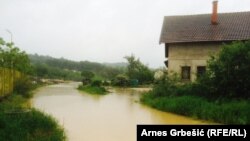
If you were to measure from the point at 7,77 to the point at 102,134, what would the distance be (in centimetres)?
929

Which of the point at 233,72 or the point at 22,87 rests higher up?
the point at 233,72

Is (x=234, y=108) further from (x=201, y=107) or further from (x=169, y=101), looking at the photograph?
(x=169, y=101)

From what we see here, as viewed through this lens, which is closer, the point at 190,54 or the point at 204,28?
the point at 190,54

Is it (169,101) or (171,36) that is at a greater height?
(171,36)

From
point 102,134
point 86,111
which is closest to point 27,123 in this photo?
point 102,134

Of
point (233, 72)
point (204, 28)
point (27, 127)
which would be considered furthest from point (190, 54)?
point (27, 127)

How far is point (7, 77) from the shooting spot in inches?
677

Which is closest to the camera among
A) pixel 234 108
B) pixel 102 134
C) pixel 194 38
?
pixel 102 134

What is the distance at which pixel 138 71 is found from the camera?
4544 centimetres

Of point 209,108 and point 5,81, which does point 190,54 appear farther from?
point 5,81

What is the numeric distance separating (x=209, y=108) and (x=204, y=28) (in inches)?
503

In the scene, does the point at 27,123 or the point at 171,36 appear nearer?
the point at 27,123

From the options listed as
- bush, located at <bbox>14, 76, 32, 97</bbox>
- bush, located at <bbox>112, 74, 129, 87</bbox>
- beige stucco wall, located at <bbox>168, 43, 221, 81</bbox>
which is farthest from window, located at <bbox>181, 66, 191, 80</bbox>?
bush, located at <bbox>112, 74, 129, 87</bbox>

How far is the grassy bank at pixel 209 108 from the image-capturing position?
11414mm
